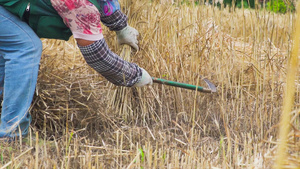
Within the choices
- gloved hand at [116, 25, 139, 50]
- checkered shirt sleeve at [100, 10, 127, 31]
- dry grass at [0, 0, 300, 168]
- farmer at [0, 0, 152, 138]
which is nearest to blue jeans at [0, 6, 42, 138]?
farmer at [0, 0, 152, 138]

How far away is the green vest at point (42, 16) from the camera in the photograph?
1915mm

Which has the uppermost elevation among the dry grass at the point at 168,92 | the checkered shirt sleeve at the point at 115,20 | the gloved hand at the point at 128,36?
the checkered shirt sleeve at the point at 115,20

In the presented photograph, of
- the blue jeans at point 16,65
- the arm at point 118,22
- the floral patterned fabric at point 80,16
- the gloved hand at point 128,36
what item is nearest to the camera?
the floral patterned fabric at point 80,16

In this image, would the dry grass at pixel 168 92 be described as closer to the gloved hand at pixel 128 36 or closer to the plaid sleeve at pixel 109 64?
the gloved hand at pixel 128 36

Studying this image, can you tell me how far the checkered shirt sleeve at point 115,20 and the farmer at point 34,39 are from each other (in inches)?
0.5

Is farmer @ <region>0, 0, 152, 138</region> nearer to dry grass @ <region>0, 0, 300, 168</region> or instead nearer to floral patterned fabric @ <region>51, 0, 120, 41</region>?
floral patterned fabric @ <region>51, 0, 120, 41</region>

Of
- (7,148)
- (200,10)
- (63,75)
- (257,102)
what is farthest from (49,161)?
(200,10)

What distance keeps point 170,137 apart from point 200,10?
914mm

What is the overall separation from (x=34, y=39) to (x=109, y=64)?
400 millimetres

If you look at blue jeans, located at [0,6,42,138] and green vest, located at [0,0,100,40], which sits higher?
green vest, located at [0,0,100,40]

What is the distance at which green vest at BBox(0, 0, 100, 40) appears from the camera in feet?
6.28

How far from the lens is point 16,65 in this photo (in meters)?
1.97

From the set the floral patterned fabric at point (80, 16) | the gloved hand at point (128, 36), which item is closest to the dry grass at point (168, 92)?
the gloved hand at point (128, 36)

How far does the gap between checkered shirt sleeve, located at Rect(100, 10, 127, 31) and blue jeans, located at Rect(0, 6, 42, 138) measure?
39cm
